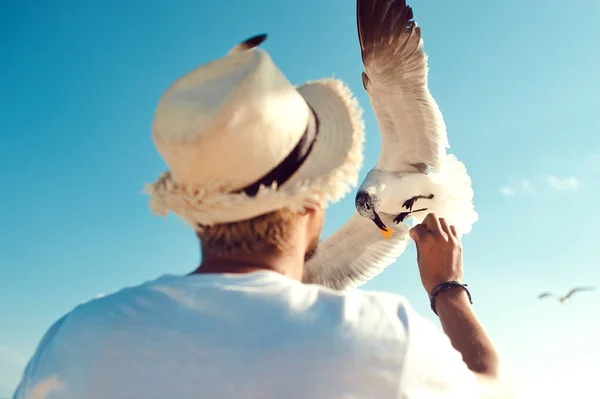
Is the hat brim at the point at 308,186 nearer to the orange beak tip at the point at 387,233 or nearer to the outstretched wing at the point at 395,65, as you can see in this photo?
the orange beak tip at the point at 387,233

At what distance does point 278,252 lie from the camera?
1246 millimetres

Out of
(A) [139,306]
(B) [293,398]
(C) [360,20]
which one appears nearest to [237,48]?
(A) [139,306]

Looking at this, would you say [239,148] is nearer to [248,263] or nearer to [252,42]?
[248,263]

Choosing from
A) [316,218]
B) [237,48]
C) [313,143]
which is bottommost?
[316,218]

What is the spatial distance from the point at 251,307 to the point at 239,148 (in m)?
0.35

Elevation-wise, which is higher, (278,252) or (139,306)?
(278,252)

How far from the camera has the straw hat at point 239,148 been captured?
122 cm

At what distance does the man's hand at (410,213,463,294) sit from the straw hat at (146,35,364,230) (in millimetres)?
428

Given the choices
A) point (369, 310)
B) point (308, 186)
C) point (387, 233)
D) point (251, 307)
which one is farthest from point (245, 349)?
point (387, 233)

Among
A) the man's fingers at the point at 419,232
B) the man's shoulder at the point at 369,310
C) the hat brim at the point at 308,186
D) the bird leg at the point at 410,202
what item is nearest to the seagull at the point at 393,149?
the bird leg at the point at 410,202

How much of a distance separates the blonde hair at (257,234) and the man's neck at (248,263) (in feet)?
0.04

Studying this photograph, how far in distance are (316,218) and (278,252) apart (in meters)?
0.16

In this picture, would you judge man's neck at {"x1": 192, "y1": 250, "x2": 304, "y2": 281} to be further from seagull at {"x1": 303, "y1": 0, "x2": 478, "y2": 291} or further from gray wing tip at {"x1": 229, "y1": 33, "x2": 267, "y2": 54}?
seagull at {"x1": 303, "y1": 0, "x2": 478, "y2": 291}

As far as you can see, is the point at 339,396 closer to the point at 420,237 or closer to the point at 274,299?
the point at 274,299
